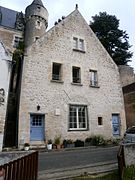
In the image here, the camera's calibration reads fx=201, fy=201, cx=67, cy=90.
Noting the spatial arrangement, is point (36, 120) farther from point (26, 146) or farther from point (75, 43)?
point (75, 43)

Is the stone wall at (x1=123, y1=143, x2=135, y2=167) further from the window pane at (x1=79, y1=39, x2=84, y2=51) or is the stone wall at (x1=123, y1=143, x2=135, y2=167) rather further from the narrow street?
the window pane at (x1=79, y1=39, x2=84, y2=51)

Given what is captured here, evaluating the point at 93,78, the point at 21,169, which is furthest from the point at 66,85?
the point at 21,169

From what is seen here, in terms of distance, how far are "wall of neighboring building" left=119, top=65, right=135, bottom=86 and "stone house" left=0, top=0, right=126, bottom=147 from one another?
326 inches

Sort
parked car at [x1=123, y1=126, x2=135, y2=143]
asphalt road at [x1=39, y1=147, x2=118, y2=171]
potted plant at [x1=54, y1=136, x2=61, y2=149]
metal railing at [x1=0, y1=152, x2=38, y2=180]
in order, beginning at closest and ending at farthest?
metal railing at [x1=0, y1=152, x2=38, y2=180], asphalt road at [x1=39, y1=147, x2=118, y2=171], parked car at [x1=123, y1=126, x2=135, y2=143], potted plant at [x1=54, y1=136, x2=61, y2=149]

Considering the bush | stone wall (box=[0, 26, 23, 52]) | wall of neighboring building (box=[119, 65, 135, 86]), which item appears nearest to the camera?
A: the bush

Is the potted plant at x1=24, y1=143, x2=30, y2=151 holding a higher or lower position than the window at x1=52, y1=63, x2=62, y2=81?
lower

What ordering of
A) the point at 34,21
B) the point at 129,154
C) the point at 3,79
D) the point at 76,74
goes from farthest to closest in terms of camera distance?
the point at 34,21 → the point at 76,74 → the point at 3,79 → the point at 129,154

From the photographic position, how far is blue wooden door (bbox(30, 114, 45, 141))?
1345 centimetres

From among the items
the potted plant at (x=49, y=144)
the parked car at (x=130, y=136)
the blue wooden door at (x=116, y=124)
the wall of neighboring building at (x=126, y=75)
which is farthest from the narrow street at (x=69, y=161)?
the wall of neighboring building at (x=126, y=75)

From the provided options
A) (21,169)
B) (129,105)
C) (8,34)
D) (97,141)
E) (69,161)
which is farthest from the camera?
(8,34)

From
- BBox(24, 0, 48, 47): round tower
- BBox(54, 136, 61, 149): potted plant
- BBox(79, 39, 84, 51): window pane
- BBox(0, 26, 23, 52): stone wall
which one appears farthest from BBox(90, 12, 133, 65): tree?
BBox(54, 136, 61, 149): potted plant

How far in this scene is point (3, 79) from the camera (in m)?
12.8

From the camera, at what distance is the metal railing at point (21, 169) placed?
358cm

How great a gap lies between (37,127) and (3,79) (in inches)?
154
